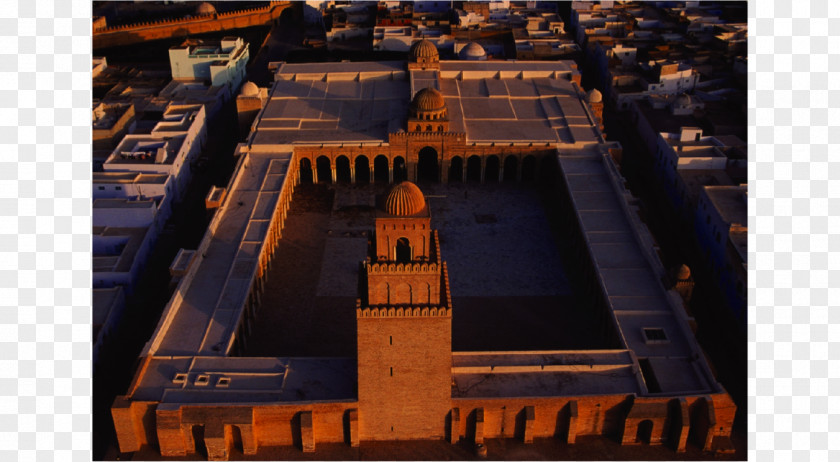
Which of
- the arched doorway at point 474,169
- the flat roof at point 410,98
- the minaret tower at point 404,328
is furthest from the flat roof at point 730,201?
the minaret tower at point 404,328

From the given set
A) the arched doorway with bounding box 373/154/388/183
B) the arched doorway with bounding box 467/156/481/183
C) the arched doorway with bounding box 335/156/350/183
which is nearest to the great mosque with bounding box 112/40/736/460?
the arched doorway with bounding box 335/156/350/183

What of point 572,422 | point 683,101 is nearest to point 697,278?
point 572,422

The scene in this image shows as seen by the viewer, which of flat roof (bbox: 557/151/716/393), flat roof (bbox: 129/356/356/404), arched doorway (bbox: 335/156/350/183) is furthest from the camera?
arched doorway (bbox: 335/156/350/183)

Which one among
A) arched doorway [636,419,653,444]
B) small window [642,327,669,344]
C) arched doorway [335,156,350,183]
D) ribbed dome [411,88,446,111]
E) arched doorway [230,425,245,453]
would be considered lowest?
arched doorway [636,419,653,444]

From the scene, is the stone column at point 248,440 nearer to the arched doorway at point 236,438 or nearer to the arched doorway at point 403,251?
the arched doorway at point 236,438

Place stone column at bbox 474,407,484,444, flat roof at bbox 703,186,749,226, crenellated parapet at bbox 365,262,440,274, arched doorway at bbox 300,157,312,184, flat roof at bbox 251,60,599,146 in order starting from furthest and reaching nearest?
arched doorway at bbox 300,157,312,184
flat roof at bbox 251,60,599,146
flat roof at bbox 703,186,749,226
stone column at bbox 474,407,484,444
crenellated parapet at bbox 365,262,440,274

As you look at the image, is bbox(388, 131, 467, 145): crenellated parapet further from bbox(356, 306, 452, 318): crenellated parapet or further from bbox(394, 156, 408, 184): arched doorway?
bbox(356, 306, 452, 318): crenellated parapet
